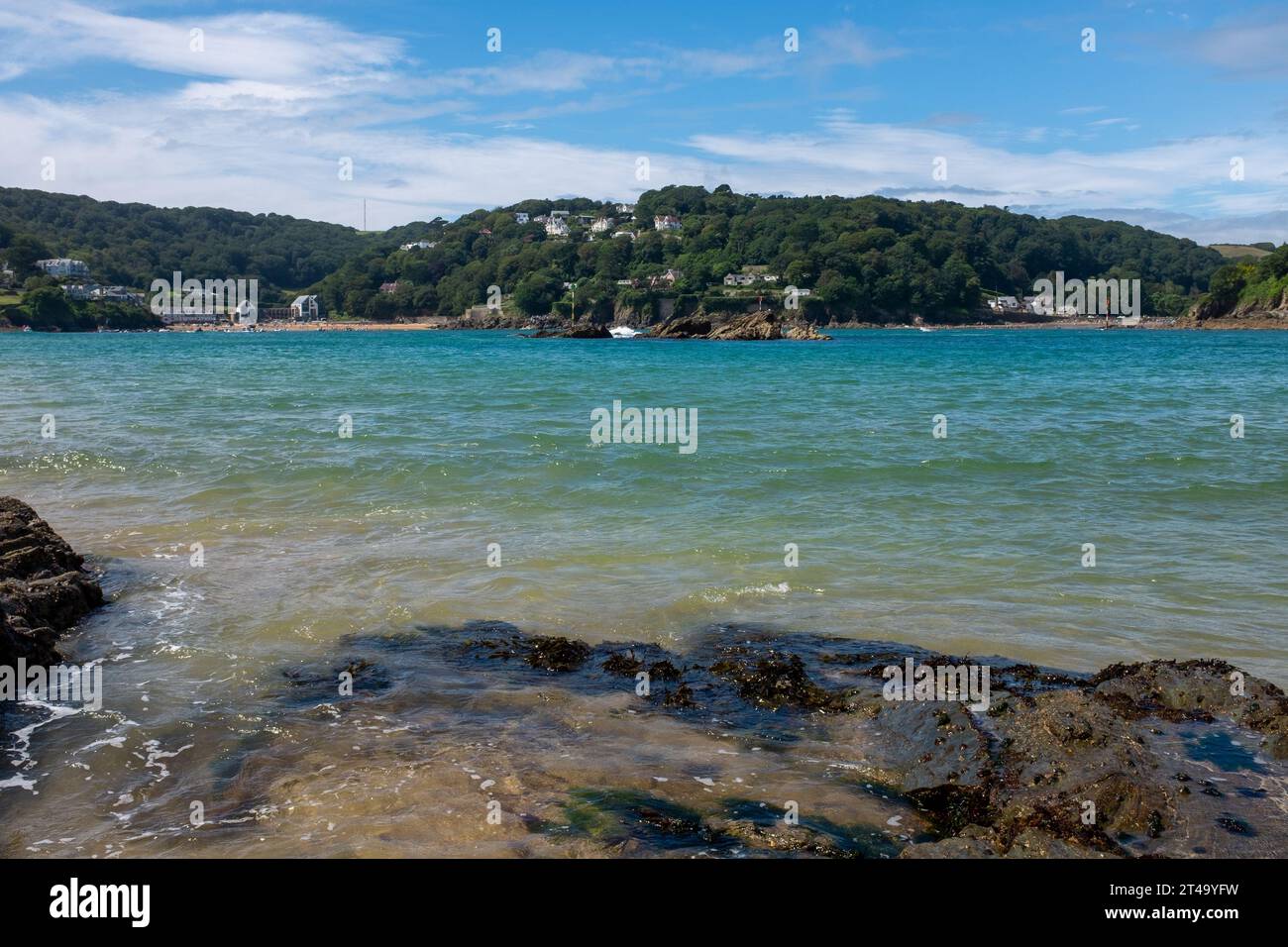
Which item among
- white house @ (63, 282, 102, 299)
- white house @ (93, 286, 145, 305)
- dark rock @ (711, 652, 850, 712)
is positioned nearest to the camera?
dark rock @ (711, 652, 850, 712)

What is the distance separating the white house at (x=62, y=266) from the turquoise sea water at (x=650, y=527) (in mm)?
140262

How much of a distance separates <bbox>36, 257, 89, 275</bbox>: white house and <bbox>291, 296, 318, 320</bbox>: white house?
37057mm

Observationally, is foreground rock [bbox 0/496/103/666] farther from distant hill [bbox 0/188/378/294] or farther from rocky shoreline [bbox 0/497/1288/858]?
distant hill [bbox 0/188/378/294]

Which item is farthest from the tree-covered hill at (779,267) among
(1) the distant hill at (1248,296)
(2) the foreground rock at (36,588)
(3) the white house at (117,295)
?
(2) the foreground rock at (36,588)

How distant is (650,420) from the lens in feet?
84.2

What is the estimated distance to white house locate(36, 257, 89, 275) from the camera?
14375 centimetres

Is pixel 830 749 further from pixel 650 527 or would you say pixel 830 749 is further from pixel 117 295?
pixel 117 295

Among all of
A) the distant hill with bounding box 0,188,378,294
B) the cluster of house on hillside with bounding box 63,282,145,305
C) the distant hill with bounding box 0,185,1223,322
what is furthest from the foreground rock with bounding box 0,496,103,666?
the distant hill with bounding box 0,188,378,294

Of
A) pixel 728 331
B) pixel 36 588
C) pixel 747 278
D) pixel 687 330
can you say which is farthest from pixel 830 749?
pixel 747 278

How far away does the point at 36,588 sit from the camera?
8.49 meters

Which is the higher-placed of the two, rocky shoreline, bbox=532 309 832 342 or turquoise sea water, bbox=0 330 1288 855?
rocky shoreline, bbox=532 309 832 342

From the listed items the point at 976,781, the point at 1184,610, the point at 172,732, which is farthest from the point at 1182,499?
the point at 172,732
